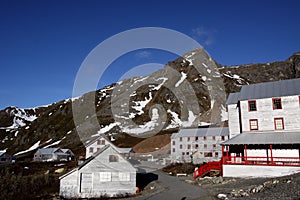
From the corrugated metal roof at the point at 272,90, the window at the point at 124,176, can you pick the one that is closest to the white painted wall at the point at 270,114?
the corrugated metal roof at the point at 272,90

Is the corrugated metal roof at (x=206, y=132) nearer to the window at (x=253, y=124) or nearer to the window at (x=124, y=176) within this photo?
the window at (x=253, y=124)

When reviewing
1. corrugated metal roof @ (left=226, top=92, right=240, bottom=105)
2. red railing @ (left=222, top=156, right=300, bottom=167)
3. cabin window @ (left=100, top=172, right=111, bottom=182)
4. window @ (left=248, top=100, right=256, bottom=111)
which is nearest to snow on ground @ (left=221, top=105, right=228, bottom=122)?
corrugated metal roof @ (left=226, top=92, right=240, bottom=105)

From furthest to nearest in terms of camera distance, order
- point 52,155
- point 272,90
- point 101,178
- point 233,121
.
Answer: point 52,155 < point 233,121 < point 272,90 < point 101,178

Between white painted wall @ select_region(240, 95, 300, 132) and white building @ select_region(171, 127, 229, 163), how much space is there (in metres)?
29.4

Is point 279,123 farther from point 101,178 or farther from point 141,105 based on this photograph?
point 141,105

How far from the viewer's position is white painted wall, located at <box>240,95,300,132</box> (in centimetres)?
3016

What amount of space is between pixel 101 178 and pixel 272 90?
24.2m

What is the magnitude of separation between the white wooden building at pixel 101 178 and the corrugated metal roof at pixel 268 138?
12.2 metres

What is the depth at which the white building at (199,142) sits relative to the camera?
64.9 m

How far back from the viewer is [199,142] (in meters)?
68.6

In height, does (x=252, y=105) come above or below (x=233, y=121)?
above

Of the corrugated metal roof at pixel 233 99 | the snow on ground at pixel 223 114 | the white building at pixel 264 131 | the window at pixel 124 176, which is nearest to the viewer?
the window at pixel 124 176

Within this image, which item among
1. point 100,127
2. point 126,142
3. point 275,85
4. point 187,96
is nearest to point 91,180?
point 275,85

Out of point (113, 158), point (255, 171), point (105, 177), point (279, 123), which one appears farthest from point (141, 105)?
point (255, 171)
